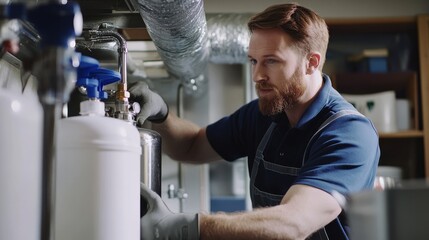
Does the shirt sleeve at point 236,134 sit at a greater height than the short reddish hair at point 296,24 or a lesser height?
lesser

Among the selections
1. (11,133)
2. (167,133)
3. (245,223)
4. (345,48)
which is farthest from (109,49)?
(345,48)

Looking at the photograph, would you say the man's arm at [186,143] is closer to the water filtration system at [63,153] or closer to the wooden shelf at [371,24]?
the water filtration system at [63,153]

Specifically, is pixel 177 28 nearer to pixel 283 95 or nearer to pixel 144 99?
pixel 144 99

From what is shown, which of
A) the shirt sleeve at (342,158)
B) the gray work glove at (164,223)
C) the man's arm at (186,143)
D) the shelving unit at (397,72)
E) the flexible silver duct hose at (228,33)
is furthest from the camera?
the shelving unit at (397,72)

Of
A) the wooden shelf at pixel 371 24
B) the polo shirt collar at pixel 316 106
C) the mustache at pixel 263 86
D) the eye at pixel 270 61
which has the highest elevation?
the wooden shelf at pixel 371 24

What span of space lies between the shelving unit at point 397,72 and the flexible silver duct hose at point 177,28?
3.79ft

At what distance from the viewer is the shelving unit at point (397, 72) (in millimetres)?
2480

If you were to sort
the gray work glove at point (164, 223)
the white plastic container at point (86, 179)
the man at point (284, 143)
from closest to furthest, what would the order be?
the white plastic container at point (86, 179), the gray work glove at point (164, 223), the man at point (284, 143)

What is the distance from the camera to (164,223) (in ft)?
3.08

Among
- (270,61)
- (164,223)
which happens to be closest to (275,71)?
(270,61)

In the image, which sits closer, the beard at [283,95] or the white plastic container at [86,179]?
the white plastic container at [86,179]

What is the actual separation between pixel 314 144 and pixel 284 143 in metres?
0.19

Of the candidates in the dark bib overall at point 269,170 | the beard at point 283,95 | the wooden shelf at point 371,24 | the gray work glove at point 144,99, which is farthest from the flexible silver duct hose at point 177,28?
the wooden shelf at point 371,24

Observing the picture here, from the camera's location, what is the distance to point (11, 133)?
61 cm
